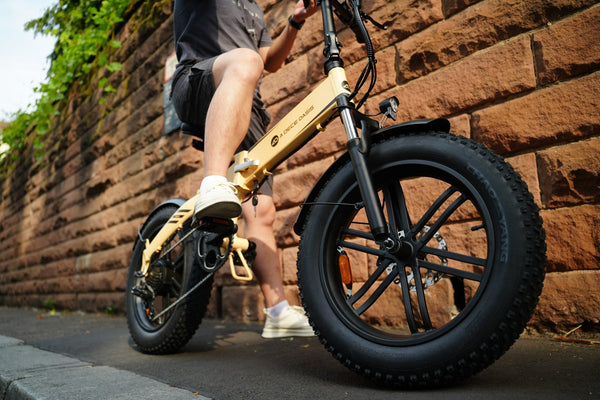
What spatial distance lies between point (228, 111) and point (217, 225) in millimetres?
435

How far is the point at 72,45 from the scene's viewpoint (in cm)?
623

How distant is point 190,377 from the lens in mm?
1537

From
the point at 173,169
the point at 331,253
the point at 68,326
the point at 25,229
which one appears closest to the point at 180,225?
the point at 331,253

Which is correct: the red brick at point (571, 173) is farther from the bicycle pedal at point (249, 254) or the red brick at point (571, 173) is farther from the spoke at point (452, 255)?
the bicycle pedal at point (249, 254)

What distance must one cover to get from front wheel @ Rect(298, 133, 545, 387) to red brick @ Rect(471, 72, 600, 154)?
30.7 inches

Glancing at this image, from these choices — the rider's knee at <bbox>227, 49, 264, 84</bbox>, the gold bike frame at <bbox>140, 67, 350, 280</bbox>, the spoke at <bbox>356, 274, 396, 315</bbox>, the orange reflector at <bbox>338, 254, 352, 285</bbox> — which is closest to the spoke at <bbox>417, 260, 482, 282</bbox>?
the spoke at <bbox>356, 274, 396, 315</bbox>

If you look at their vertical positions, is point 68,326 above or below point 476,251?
below

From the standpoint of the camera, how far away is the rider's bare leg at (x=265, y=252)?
2283 mm

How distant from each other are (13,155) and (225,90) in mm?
9711

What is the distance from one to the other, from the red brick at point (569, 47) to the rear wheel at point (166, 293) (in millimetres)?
1643

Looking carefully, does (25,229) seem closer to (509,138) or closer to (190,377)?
(190,377)

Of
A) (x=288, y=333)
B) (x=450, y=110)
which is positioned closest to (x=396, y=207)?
(x=450, y=110)

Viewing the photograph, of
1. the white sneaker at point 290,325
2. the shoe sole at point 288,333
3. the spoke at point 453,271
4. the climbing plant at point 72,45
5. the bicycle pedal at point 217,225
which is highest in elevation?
the climbing plant at point 72,45

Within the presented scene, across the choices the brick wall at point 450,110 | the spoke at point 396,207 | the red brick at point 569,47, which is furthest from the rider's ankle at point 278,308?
the red brick at point 569,47
